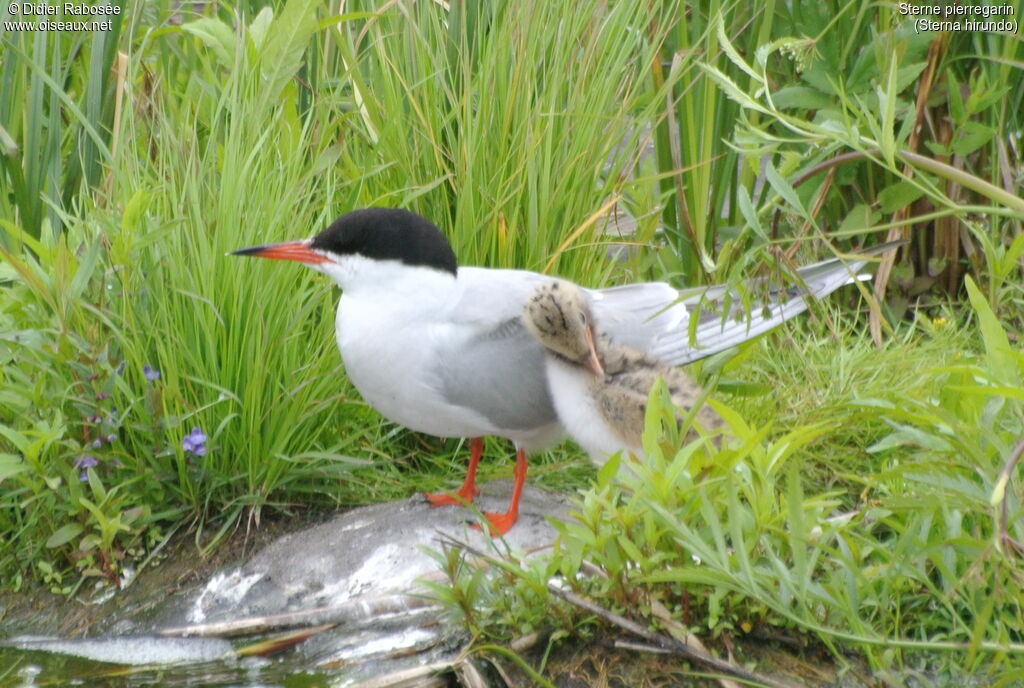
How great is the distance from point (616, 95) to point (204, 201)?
1325 millimetres

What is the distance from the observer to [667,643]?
239 centimetres

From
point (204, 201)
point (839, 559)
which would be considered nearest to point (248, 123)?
point (204, 201)

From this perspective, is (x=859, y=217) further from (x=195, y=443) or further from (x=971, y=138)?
(x=195, y=443)

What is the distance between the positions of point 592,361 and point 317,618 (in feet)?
2.87

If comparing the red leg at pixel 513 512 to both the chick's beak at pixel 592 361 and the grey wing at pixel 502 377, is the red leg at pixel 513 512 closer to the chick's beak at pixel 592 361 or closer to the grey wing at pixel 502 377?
the grey wing at pixel 502 377

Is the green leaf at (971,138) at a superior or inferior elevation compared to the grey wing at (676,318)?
superior

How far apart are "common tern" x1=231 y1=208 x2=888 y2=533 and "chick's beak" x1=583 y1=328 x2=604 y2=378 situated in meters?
0.16

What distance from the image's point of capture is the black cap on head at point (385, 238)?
10.5ft

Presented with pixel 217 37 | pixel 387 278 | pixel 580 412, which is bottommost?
pixel 580 412

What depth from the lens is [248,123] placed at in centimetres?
355

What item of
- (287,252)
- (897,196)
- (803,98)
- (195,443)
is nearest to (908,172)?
(897,196)

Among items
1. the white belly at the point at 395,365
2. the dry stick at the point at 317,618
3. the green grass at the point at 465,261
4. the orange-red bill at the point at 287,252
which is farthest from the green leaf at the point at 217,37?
the dry stick at the point at 317,618

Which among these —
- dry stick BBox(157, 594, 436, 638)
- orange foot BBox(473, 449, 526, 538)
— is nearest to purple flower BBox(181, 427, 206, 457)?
dry stick BBox(157, 594, 436, 638)

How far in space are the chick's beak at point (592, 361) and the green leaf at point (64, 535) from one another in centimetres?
129
